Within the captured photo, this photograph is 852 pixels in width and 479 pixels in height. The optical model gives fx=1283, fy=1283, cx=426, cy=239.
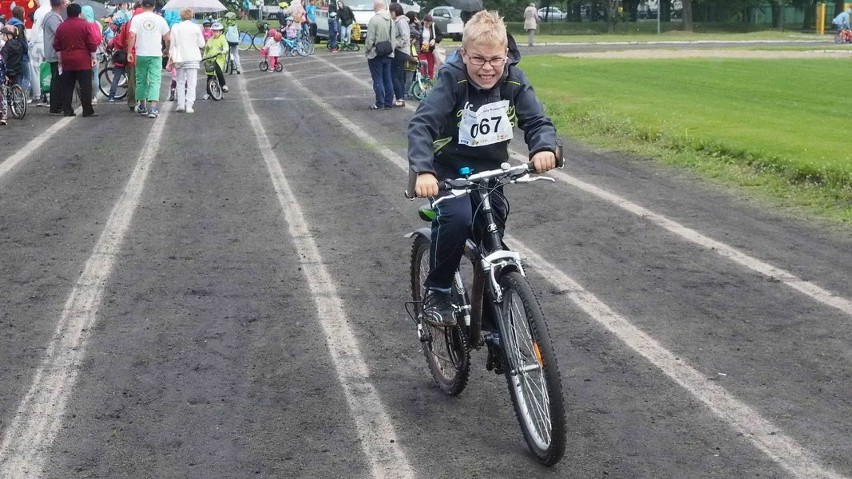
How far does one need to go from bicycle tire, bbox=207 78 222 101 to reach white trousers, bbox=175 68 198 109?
196 cm

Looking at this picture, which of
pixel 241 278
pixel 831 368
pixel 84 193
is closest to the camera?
pixel 831 368

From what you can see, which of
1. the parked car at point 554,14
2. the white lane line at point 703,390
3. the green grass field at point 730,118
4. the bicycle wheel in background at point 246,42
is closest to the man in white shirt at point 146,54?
the green grass field at point 730,118

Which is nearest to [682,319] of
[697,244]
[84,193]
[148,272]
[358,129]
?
[697,244]

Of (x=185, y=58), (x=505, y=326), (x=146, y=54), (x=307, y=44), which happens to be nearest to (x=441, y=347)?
(x=505, y=326)

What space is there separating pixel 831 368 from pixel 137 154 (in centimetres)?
1126

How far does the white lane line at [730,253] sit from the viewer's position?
26.8 feet

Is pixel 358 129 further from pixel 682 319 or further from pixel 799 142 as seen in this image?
pixel 682 319

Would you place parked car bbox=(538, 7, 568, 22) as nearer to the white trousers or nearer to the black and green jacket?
the white trousers

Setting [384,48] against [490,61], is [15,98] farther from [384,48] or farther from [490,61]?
[490,61]

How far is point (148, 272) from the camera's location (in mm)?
9188

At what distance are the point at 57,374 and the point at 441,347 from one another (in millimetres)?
2019

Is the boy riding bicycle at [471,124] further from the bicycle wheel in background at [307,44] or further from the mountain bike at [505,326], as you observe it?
the bicycle wheel in background at [307,44]

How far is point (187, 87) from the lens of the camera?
879 inches

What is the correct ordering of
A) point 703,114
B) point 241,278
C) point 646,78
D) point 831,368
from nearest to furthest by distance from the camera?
point 831,368 < point 241,278 < point 703,114 < point 646,78
